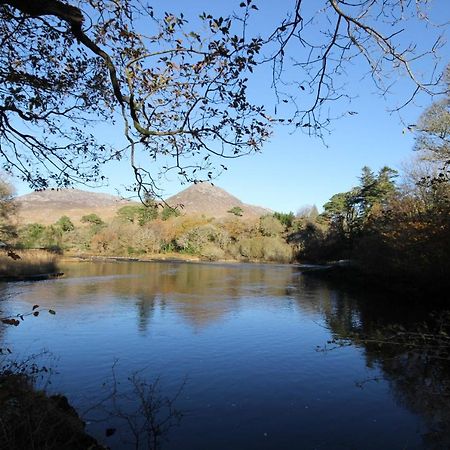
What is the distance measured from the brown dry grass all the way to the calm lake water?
36.0ft

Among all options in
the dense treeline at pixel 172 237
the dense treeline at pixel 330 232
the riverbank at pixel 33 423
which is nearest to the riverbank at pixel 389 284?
the dense treeline at pixel 330 232

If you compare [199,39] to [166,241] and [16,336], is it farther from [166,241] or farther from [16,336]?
[166,241]

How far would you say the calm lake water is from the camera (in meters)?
6.48

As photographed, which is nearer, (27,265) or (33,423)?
(33,423)

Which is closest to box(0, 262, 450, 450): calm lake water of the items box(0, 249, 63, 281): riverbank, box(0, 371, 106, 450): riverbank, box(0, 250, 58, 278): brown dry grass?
box(0, 371, 106, 450): riverbank

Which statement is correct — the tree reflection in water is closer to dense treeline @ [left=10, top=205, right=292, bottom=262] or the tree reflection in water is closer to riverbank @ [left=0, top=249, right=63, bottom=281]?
riverbank @ [left=0, top=249, right=63, bottom=281]

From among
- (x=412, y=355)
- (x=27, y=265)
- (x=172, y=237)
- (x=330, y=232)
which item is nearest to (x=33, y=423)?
(x=412, y=355)

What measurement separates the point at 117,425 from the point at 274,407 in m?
2.71

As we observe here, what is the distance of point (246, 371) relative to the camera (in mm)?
9461

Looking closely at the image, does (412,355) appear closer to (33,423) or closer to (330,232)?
(33,423)

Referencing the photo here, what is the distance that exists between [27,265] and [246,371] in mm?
26086

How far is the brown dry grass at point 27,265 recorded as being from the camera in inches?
1107

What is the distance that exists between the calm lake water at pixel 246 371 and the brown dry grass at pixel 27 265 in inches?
432

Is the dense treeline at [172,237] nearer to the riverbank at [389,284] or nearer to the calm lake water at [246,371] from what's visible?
the riverbank at [389,284]
